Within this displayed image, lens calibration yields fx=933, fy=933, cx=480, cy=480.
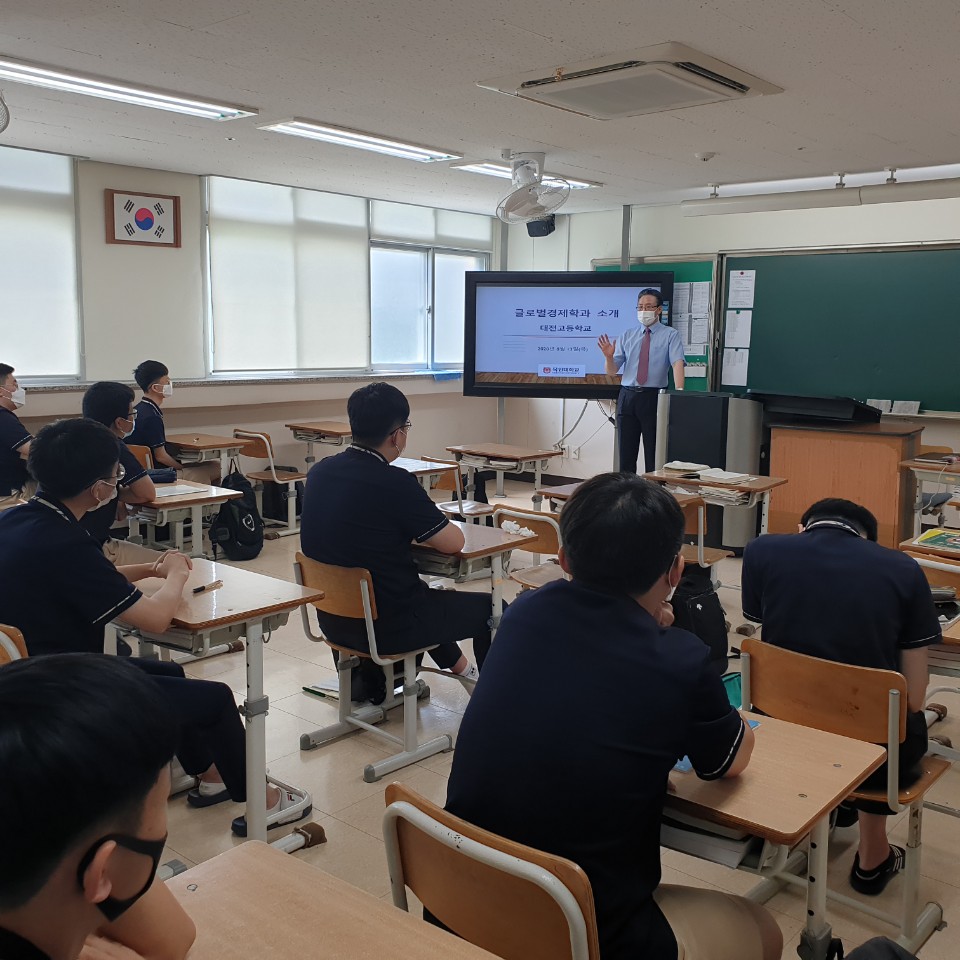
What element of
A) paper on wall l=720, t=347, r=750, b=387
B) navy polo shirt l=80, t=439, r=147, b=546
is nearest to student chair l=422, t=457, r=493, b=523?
navy polo shirt l=80, t=439, r=147, b=546

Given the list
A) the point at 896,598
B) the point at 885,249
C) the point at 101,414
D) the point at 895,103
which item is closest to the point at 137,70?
the point at 101,414

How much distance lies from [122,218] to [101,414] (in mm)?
2965

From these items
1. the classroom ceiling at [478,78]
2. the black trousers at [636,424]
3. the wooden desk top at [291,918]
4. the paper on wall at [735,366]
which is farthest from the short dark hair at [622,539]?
the paper on wall at [735,366]

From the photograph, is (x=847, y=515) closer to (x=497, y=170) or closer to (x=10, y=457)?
(x=10, y=457)

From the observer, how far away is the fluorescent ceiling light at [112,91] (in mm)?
4141

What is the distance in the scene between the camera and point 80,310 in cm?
657

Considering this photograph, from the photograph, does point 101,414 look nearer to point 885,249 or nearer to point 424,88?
point 424,88

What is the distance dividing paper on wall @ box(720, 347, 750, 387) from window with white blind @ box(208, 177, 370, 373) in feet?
10.7

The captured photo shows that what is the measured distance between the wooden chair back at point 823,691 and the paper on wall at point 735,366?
6.03m

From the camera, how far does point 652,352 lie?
7215 mm

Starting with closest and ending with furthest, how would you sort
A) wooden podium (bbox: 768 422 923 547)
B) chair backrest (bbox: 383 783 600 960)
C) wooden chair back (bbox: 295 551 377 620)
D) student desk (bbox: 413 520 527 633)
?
1. chair backrest (bbox: 383 783 600 960)
2. wooden chair back (bbox: 295 551 377 620)
3. student desk (bbox: 413 520 527 633)
4. wooden podium (bbox: 768 422 923 547)

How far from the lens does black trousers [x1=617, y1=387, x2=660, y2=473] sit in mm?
7199

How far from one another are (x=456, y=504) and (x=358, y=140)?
7.48 feet

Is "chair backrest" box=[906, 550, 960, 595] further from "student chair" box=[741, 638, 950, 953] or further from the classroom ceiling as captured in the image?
the classroom ceiling
